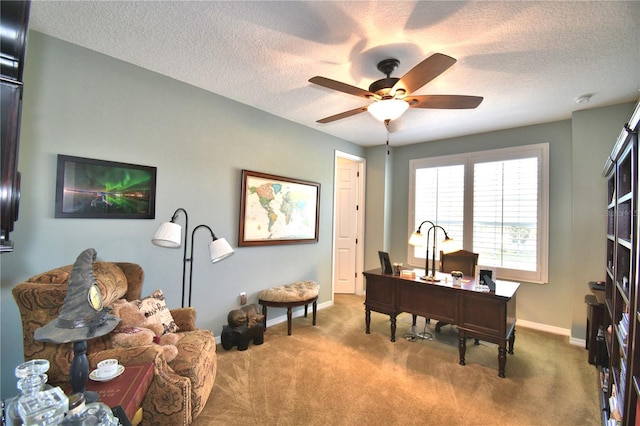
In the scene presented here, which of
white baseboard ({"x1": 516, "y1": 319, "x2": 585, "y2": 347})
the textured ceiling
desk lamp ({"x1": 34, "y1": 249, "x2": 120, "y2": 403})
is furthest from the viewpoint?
white baseboard ({"x1": 516, "y1": 319, "x2": 585, "y2": 347})

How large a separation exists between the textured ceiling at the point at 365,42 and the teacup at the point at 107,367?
7.13 feet

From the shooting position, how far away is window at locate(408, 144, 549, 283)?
388 centimetres

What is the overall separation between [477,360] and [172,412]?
2.77 metres

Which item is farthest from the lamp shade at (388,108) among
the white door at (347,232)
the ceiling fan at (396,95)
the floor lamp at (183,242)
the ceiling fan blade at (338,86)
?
the white door at (347,232)

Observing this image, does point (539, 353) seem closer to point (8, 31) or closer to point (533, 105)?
point (533, 105)

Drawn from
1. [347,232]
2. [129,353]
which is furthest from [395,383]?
[347,232]

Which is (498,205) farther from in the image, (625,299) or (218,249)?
(218,249)

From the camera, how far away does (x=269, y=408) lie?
2.17 meters

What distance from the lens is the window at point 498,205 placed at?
3875mm

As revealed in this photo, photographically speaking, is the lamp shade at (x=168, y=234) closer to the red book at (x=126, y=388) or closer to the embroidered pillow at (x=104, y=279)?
the embroidered pillow at (x=104, y=279)

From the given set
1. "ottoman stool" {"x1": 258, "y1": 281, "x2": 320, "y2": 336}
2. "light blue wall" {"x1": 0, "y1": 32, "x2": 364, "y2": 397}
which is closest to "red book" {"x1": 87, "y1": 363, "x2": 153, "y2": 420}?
"light blue wall" {"x1": 0, "y1": 32, "x2": 364, "y2": 397}

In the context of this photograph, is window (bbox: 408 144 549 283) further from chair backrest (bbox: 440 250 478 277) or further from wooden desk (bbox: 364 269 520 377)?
wooden desk (bbox: 364 269 520 377)

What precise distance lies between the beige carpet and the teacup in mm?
794

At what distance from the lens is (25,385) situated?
0.91m
